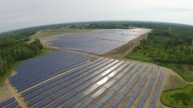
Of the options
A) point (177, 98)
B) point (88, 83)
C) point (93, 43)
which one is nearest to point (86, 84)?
point (88, 83)

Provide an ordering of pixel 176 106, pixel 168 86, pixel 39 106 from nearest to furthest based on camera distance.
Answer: pixel 39 106
pixel 176 106
pixel 168 86

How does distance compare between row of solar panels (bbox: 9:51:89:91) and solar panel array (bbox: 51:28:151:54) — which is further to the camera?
solar panel array (bbox: 51:28:151:54)

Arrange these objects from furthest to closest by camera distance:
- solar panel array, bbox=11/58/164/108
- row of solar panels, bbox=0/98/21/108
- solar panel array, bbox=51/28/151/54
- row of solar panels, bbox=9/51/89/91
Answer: solar panel array, bbox=51/28/151/54 < row of solar panels, bbox=9/51/89/91 < solar panel array, bbox=11/58/164/108 < row of solar panels, bbox=0/98/21/108

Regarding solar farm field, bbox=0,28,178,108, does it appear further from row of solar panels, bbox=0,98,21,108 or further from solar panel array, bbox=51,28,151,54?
solar panel array, bbox=51,28,151,54

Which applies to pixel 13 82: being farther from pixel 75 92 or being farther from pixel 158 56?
pixel 158 56

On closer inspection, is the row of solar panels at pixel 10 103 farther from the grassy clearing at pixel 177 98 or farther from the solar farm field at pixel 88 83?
the grassy clearing at pixel 177 98

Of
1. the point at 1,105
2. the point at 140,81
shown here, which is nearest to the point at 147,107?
the point at 140,81

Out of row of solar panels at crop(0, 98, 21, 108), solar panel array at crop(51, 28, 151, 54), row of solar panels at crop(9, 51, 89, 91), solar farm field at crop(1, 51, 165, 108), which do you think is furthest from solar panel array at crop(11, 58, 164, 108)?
solar panel array at crop(51, 28, 151, 54)

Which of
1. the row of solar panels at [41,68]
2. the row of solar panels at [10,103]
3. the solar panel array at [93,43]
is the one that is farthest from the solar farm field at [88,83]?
the solar panel array at [93,43]
